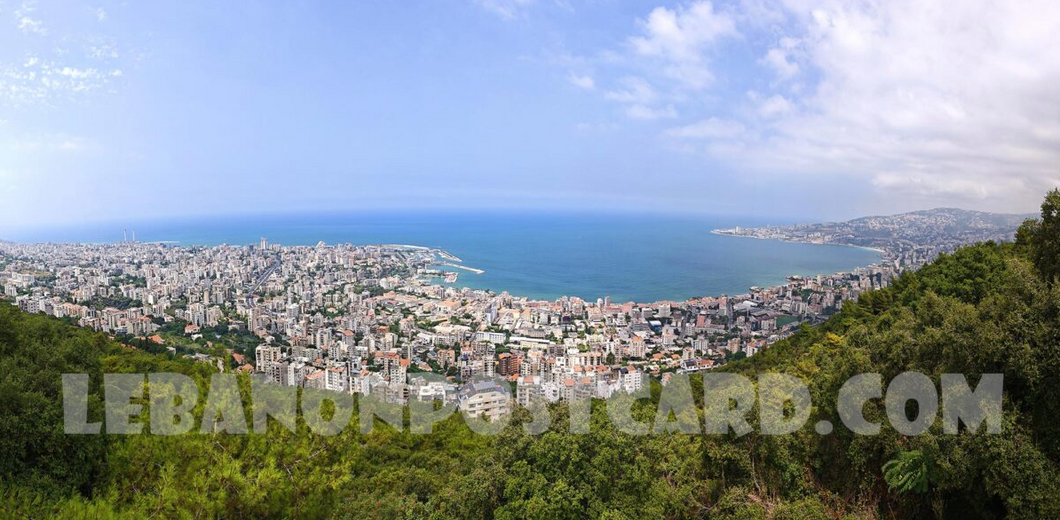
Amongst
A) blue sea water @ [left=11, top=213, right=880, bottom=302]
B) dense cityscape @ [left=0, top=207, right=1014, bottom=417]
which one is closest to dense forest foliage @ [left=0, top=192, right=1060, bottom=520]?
dense cityscape @ [left=0, top=207, right=1014, bottom=417]

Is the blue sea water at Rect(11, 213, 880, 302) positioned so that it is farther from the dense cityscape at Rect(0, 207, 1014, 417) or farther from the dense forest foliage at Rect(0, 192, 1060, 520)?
the dense forest foliage at Rect(0, 192, 1060, 520)

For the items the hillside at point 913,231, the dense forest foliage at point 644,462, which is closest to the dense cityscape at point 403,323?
the hillside at point 913,231

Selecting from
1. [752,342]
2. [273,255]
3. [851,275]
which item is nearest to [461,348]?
[752,342]

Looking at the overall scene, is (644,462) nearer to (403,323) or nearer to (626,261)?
(403,323)

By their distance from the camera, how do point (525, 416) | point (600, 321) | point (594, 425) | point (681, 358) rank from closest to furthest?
point (594, 425)
point (525, 416)
point (681, 358)
point (600, 321)

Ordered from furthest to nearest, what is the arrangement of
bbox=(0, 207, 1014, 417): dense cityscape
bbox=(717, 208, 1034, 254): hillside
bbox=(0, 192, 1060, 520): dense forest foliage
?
bbox=(717, 208, 1034, 254): hillside
bbox=(0, 207, 1014, 417): dense cityscape
bbox=(0, 192, 1060, 520): dense forest foliage

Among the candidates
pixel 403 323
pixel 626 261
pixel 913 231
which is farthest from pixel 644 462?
pixel 913 231

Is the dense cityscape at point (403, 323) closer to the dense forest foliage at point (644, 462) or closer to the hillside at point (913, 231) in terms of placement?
the hillside at point (913, 231)

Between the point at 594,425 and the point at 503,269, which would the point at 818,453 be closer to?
the point at 594,425
